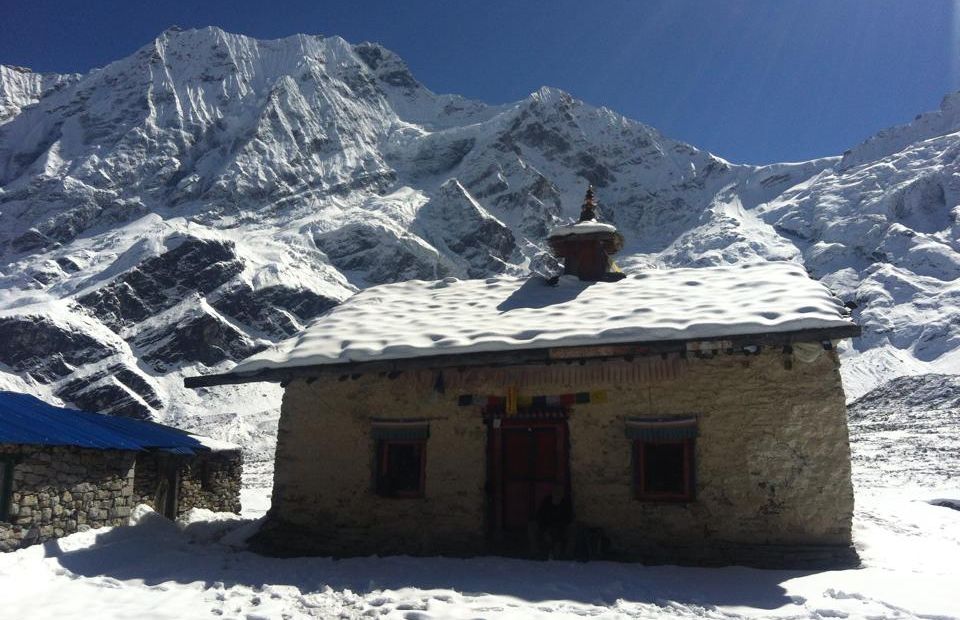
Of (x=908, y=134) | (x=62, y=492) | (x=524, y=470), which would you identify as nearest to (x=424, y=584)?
(x=524, y=470)

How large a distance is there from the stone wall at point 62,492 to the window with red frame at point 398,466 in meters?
4.06

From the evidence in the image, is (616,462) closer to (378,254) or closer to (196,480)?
(196,480)

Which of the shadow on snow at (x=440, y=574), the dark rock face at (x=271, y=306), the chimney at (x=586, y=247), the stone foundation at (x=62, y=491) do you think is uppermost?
the dark rock face at (x=271, y=306)

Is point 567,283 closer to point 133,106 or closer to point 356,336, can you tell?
point 356,336

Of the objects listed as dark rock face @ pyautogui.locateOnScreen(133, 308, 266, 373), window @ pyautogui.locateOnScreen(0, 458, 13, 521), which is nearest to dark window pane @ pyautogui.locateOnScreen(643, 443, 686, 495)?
window @ pyautogui.locateOnScreen(0, 458, 13, 521)

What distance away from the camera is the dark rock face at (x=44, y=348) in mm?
81125

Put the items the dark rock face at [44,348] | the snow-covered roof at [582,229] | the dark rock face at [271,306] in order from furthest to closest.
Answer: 1. the dark rock face at [271,306]
2. the dark rock face at [44,348]
3. the snow-covered roof at [582,229]

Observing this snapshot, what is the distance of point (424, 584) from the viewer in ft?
27.2

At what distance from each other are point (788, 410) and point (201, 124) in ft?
536

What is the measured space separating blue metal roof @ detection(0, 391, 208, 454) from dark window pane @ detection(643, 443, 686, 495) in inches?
299

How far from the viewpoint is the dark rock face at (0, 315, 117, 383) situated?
266 feet

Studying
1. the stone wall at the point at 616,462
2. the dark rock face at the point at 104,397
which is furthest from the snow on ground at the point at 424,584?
the dark rock face at the point at 104,397

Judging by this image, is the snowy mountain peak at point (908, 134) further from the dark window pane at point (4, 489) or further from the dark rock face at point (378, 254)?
the dark window pane at point (4, 489)

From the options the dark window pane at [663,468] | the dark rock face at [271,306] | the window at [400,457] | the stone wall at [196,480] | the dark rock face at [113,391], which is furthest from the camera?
the dark rock face at [271,306]
